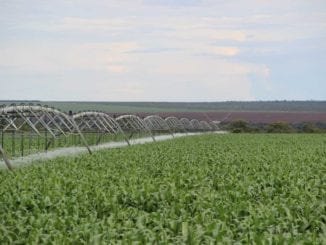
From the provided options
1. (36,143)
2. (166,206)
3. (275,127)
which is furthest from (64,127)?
(275,127)

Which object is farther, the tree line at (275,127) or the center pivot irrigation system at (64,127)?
the tree line at (275,127)

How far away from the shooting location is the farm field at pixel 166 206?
685 centimetres

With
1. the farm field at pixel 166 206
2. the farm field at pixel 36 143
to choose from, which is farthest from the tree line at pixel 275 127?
the farm field at pixel 166 206

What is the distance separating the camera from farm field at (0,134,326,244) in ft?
22.5

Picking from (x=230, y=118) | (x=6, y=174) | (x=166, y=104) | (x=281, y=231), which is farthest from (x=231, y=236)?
(x=166, y=104)

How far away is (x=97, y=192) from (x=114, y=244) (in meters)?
4.11

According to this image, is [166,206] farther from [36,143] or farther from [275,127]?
[275,127]

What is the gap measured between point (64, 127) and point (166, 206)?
82.8 ft

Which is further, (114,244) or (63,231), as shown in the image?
(63,231)

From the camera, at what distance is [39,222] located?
7.48m

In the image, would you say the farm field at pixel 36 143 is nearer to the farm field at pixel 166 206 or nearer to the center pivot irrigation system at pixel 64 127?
the center pivot irrigation system at pixel 64 127

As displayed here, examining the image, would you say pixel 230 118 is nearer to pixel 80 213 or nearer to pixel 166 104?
pixel 80 213

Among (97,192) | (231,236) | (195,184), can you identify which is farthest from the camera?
(195,184)

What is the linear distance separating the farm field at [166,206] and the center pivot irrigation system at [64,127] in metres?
4.20
